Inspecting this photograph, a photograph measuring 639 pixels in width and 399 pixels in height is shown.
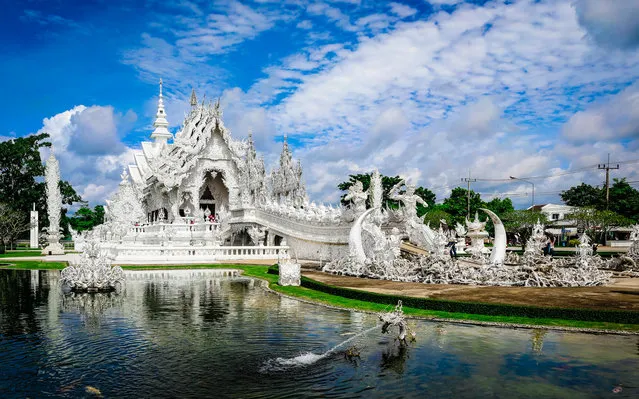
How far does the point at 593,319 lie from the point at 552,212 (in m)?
75.6

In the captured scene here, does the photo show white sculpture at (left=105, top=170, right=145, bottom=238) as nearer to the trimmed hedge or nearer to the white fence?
the white fence

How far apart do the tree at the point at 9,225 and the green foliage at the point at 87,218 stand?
19.9m

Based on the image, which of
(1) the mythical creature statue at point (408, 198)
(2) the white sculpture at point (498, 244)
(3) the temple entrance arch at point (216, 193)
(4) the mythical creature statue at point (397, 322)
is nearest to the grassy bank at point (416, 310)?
(4) the mythical creature statue at point (397, 322)

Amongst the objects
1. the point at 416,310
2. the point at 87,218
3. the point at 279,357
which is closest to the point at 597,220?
the point at 416,310

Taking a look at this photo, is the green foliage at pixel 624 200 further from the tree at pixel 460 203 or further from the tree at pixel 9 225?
the tree at pixel 9 225

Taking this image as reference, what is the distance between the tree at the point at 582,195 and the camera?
63.9 metres

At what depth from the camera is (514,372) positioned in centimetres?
813

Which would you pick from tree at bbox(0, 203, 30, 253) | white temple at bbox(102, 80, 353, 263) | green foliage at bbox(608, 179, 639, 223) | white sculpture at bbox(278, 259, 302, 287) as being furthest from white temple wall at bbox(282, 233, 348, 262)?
green foliage at bbox(608, 179, 639, 223)

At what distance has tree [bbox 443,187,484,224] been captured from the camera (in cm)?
6309

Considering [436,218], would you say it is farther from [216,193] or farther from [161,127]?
[161,127]

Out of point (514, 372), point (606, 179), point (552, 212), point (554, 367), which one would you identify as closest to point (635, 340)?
point (554, 367)

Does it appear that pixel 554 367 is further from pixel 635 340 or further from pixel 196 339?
pixel 196 339

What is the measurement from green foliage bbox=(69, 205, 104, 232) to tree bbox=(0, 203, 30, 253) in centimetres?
1989

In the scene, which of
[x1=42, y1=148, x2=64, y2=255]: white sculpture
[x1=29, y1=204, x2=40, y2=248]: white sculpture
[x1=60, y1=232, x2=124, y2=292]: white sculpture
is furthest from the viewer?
[x1=29, y1=204, x2=40, y2=248]: white sculpture
